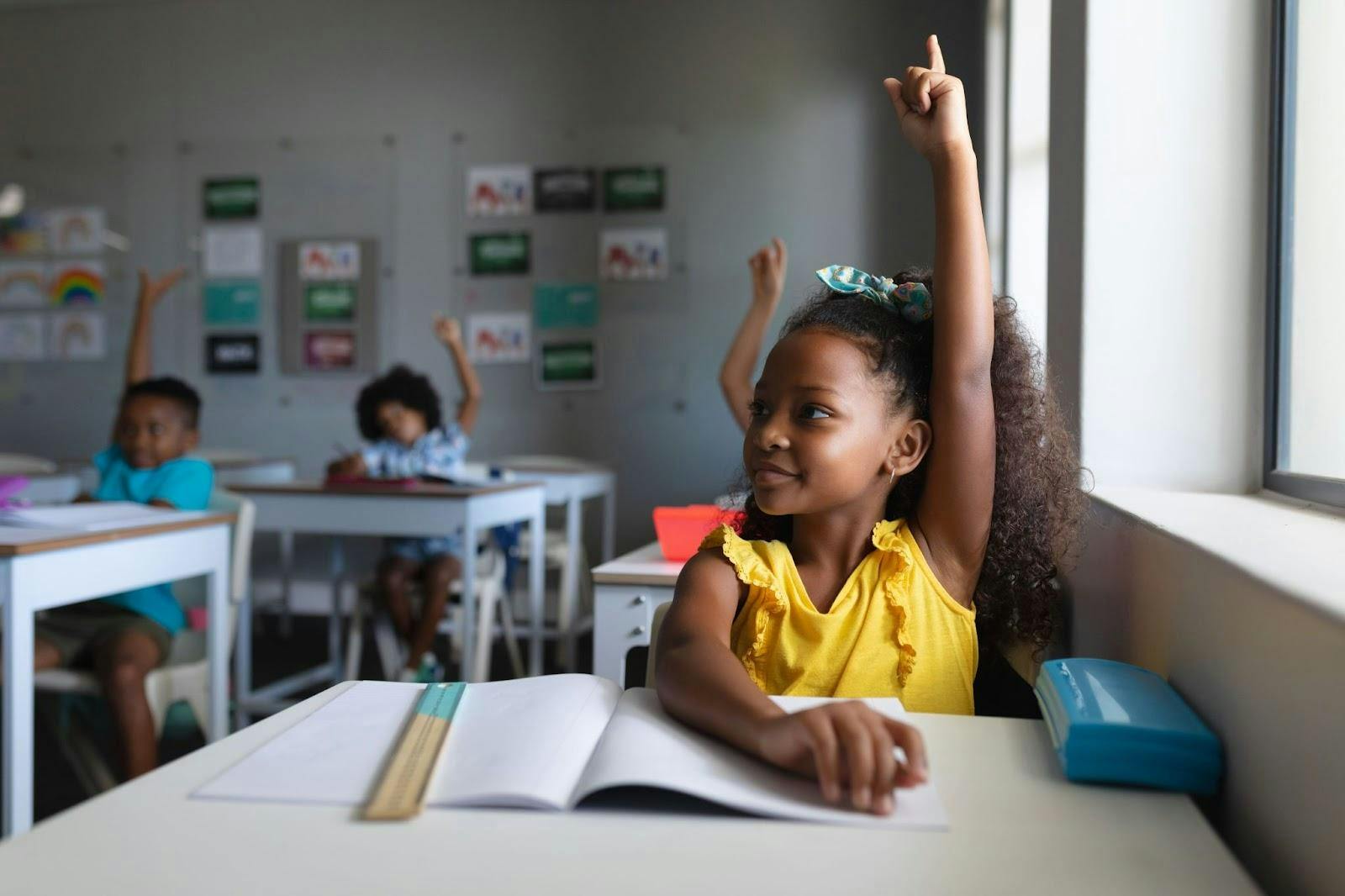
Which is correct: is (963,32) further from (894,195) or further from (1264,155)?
(1264,155)

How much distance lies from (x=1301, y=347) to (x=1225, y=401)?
0.13m

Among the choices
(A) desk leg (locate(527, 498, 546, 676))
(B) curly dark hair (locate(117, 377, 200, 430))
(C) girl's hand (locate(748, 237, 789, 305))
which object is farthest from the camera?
(A) desk leg (locate(527, 498, 546, 676))

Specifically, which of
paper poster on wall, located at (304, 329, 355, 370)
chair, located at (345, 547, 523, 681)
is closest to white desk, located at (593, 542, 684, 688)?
chair, located at (345, 547, 523, 681)

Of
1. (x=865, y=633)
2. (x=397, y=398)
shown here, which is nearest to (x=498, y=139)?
(x=397, y=398)

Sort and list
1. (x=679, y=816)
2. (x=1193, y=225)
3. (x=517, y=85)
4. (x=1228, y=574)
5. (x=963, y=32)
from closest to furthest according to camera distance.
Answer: (x=679, y=816)
(x=1228, y=574)
(x=1193, y=225)
(x=963, y=32)
(x=517, y=85)

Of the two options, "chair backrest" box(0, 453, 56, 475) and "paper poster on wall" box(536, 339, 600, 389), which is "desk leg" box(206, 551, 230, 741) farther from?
"paper poster on wall" box(536, 339, 600, 389)

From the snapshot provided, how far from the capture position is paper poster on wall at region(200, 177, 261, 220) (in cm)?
506

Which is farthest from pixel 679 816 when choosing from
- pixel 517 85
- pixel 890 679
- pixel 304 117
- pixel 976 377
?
pixel 304 117

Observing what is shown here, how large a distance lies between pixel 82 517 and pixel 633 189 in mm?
3170

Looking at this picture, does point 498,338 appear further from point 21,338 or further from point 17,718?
point 17,718

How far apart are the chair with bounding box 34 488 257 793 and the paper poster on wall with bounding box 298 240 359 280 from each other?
105 inches

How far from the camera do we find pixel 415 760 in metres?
0.65

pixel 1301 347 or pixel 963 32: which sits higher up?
pixel 963 32

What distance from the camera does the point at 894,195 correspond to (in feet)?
15.1
